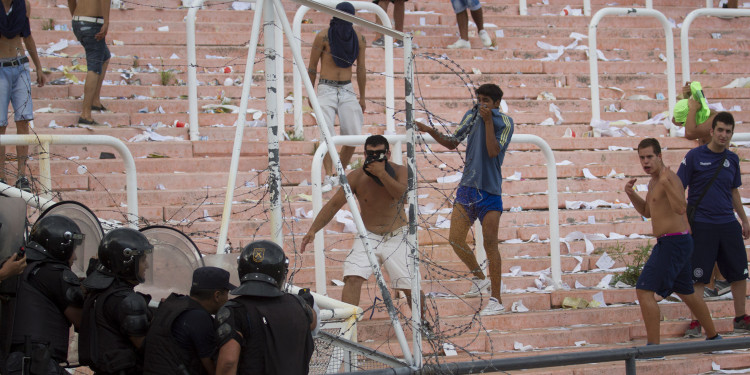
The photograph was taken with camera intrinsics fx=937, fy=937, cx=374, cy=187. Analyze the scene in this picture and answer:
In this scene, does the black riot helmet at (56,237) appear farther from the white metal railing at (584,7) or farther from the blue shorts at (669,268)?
the white metal railing at (584,7)

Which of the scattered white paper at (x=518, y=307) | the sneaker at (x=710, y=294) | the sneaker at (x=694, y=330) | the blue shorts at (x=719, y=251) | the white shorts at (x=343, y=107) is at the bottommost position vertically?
the sneaker at (x=694, y=330)

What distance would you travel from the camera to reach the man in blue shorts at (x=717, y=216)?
7707 mm

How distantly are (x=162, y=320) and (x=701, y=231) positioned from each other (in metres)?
5.13

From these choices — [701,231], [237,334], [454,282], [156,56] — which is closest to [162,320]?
[237,334]

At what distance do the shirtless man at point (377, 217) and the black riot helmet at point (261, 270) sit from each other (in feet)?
7.09

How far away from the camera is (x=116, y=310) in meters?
4.39

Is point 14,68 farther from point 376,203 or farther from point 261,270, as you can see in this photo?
point 261,270

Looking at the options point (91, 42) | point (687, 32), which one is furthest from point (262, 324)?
point (687, 32)

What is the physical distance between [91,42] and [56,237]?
5.31m

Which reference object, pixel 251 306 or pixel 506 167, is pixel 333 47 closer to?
pixel 506 167

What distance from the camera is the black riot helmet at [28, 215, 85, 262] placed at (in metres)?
4.61

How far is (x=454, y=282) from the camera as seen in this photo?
7805mm

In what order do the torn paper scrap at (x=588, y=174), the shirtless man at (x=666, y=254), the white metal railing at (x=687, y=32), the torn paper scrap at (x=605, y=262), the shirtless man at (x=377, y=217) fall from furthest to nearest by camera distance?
the white metal railing at (x=687, y=32)
the torn paper scrap at (x=588, y=174)
the torn paper scrap at (x=605, y=262)
the shirtless man at (x=666, y=254)
the shirtless man at (x=377, y=217)

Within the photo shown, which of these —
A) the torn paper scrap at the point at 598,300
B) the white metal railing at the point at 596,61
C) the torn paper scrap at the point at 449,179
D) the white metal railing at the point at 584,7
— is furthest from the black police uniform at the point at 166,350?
the white metal railing at the point at 584,7
